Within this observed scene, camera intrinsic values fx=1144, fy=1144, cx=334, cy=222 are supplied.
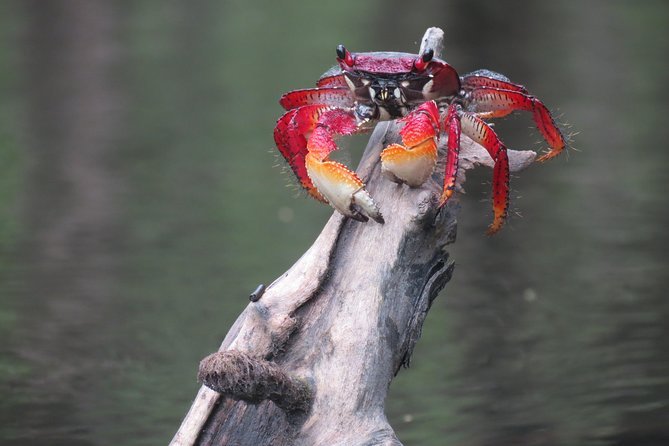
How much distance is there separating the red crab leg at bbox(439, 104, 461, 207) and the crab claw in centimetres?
22

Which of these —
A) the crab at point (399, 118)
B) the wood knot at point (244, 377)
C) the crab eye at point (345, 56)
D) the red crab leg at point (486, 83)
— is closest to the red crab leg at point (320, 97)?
the crab at point (399, 118)

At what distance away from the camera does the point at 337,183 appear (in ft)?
10.7

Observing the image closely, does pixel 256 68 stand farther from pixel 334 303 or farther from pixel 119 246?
pixel 334 303

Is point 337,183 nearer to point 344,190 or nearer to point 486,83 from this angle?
point 344,190

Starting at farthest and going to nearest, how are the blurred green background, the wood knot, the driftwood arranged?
the blurred green background → the driftwood → the wood knot

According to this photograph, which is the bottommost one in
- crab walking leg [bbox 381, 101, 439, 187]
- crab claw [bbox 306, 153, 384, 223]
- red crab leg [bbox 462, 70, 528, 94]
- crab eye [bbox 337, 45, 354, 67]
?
crab claw [bbox 306, 153, 384, 223]

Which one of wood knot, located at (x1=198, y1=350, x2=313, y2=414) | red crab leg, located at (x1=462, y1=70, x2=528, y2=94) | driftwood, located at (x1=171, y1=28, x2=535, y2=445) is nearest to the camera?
wood knot, located at (x1=198, y1=350, x2=313, y2=414)

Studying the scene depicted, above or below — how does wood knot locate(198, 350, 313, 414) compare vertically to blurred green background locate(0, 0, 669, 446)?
below

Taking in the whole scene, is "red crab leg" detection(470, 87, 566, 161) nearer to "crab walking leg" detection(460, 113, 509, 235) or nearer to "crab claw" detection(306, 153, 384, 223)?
"crab walking leg" detection(460, 113, 509, 235)

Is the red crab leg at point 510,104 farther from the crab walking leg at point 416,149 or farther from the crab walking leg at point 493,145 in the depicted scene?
the crab walking leg at point 416,149

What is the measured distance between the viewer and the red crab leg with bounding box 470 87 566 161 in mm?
3617

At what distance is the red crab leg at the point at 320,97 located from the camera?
11.9ft

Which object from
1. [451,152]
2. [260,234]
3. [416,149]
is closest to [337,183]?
[416,149]

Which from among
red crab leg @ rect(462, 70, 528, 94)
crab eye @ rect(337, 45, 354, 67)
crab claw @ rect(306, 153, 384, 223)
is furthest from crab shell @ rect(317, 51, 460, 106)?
crab claw @ rect(306, 153, 384, 223)
